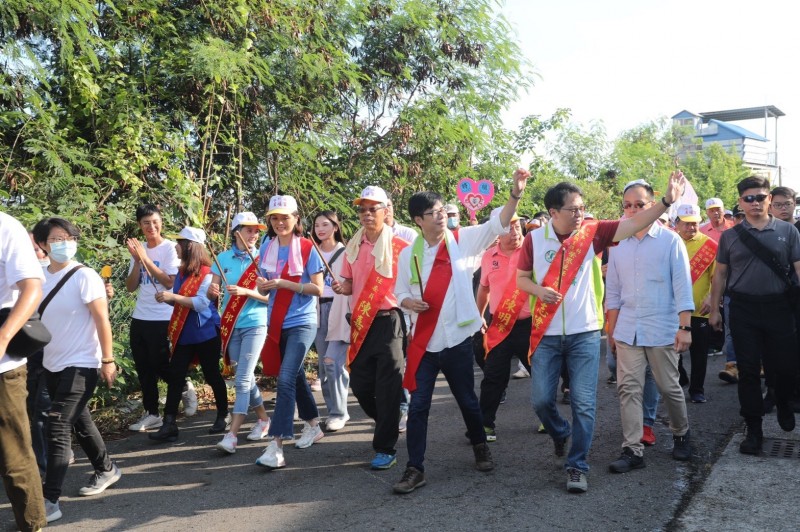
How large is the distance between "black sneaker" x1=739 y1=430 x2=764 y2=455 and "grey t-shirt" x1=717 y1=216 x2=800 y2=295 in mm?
1059

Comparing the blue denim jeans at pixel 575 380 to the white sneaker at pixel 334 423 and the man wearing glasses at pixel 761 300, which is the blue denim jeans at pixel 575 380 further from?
the white sneaker at pixel 334 423

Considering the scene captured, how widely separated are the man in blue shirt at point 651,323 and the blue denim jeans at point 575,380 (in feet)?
1.64

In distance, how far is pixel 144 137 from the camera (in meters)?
8.83

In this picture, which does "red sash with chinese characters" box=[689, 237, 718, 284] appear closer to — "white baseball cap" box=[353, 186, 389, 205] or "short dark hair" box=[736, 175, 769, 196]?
"short dark hair" box=[736, 175, 769, 196]

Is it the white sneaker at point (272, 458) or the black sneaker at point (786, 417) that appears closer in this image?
the white sneaker at point (272, 458)

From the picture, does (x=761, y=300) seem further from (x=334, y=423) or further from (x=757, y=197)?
(x=334, y=423)

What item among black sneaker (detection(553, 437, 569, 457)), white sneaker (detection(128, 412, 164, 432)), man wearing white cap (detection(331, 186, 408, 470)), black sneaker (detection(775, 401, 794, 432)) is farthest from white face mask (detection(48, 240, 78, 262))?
black sneaker (detection(775, 401, 794, 432))

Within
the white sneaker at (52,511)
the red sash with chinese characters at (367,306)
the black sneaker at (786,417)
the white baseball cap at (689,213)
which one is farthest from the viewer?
the white baseball cap at (689,213)

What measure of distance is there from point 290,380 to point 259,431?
3.37 feet

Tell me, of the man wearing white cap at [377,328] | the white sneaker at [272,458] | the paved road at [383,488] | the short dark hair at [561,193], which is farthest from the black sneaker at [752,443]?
the white sneaker at [272,458]

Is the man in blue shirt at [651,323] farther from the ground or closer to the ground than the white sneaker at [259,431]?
farther from the ground

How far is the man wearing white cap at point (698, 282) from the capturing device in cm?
727

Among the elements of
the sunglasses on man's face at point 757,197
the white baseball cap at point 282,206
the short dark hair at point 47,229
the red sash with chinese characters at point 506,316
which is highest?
the white baseball cap at point 282,206

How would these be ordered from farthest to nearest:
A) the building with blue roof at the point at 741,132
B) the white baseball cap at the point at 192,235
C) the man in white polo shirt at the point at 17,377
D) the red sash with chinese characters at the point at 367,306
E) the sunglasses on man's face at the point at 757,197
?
1. the building with blue roof at the point at 741,132
2. the white baseball cap at the point at 192,235
3. the sunglasses on man's face at the point at 757,197
4. the red sash with chinese characters at the point at 367,306
5. the man in white polo shirt at the point at 17,377
